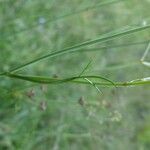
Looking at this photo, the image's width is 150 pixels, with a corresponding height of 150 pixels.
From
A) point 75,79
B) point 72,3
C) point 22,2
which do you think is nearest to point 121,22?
point 72,3

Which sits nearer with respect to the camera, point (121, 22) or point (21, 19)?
point (21, 19)

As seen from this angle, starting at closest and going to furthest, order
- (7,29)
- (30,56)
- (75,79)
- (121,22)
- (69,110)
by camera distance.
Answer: (75,79) → (7,29) → (30,56) → (69,110) → (121,22)

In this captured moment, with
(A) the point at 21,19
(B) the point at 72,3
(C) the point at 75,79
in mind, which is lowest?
(C) the point at 75,79

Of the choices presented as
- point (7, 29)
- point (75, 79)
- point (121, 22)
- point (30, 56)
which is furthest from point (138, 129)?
point (75, 79)

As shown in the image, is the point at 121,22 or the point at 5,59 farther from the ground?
the point at 121,22

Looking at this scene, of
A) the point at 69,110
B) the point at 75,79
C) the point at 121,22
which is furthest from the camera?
the point at 121,22

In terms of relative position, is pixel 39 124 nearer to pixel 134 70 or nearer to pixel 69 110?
pixel 69 110

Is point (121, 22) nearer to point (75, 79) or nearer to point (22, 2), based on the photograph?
point (22, 2)
